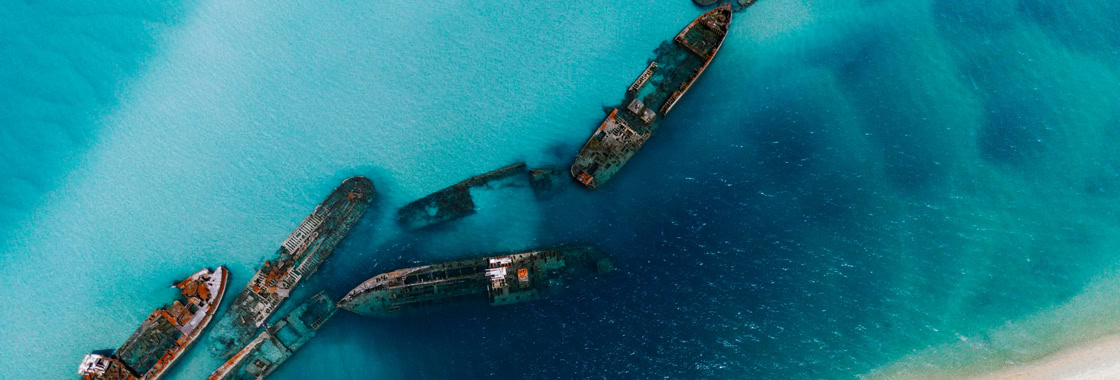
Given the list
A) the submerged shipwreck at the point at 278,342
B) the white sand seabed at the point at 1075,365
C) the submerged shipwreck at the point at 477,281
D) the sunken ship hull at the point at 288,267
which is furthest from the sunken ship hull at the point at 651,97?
the white sand seabed at the point at 1075,365

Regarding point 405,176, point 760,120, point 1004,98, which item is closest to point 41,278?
point 405,176

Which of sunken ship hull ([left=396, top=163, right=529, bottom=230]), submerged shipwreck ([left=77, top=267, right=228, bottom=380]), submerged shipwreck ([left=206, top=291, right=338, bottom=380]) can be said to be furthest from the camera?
sunken ship hull ([left=396, top=163, right=529, bottom=230])

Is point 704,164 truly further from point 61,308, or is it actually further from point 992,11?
point 61,308

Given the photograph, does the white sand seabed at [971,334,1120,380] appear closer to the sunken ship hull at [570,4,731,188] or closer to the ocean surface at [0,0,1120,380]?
the ocean surface at [0,0,1120,380]

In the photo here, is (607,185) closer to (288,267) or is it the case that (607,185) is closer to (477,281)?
(477,281)

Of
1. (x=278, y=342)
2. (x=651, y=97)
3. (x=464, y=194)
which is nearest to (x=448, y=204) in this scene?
(x=464, y=194)

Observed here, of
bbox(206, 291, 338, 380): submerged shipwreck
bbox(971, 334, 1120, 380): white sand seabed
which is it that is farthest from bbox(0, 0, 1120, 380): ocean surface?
bbox(206, 291, 338, 380): submerged shipwreck

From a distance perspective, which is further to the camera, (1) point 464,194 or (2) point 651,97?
(2) point 651,97
